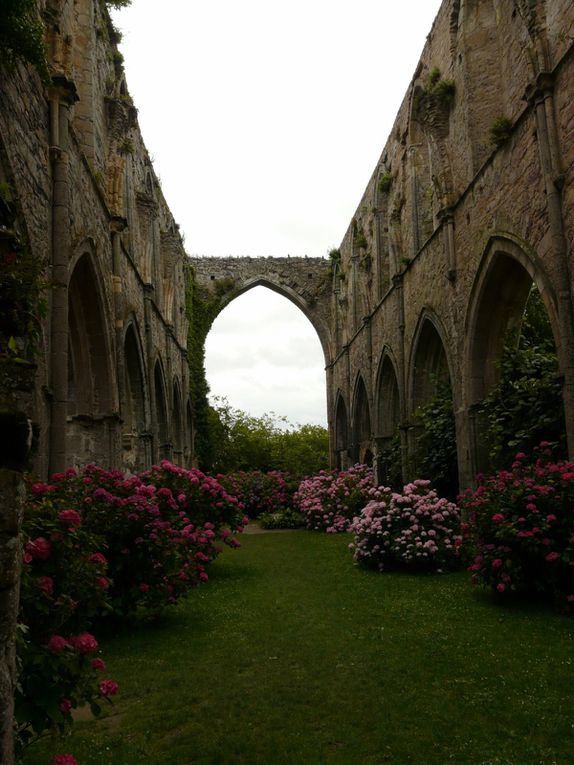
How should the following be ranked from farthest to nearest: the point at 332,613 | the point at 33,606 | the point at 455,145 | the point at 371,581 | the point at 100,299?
the point at 455,145 → the point at 100,299 → the point at 371,581 → the point at 332,613 → the point at 33,606

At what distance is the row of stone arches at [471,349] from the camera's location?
886 cm

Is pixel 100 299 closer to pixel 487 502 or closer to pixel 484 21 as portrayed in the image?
pixel 487 502

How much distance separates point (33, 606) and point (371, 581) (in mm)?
5608

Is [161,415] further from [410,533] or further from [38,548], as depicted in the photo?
[38,548]

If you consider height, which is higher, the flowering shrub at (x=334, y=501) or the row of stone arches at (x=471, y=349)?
the row of stone arches at (x=471, y=349)

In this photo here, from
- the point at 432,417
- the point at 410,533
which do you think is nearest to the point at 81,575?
the point at 410,533

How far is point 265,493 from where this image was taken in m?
18.9

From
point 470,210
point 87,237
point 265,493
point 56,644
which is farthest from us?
point 265,493

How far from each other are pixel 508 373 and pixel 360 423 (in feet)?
40.3

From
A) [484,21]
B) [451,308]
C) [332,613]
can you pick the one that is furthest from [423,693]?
[484,21]

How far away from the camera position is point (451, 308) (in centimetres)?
1089

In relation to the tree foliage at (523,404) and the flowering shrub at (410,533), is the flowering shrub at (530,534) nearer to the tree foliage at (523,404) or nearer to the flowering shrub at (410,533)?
the tree foliage at (523,404)

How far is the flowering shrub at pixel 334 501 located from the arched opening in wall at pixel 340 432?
A: 7.08 metres

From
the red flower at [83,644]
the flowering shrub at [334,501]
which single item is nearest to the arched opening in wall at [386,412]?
the flowering shrub at [334,501]
